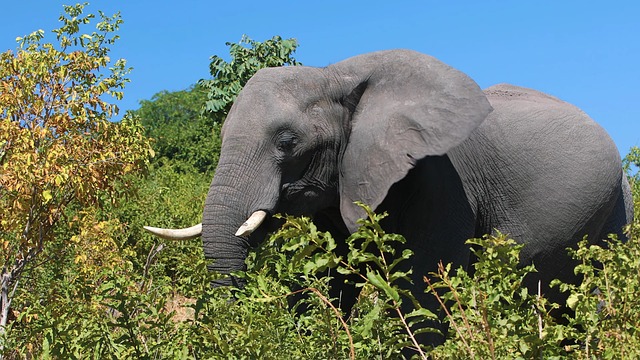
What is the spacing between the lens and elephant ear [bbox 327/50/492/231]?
6004 mm

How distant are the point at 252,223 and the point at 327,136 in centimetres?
72

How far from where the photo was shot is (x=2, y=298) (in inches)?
332

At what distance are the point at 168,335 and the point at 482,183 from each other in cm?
298

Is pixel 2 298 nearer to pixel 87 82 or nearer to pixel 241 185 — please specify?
pixel 87 82

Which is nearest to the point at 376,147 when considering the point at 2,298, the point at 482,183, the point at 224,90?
the point at 482,183

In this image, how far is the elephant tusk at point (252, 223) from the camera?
5.57 metres

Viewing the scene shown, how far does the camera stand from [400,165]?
19.6 ft

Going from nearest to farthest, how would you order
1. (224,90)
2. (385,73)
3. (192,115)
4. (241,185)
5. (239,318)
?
(239,318) → (241,185) → (385,73) → (224,90) → (192,115)

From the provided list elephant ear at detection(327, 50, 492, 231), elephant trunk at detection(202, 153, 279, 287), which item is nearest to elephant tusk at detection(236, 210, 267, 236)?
elephant trunk at detection(202, 153, 279, 287)

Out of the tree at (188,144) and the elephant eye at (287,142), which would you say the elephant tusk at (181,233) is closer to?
the elephant eye at (287,142)

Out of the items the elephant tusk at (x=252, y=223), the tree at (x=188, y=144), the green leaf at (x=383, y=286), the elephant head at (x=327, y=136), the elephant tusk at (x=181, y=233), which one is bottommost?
the green leaf at (x=383, y=286)

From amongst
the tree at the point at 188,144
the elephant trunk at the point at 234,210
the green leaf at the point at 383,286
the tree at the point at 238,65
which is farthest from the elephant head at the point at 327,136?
the tree at the point at 188,144

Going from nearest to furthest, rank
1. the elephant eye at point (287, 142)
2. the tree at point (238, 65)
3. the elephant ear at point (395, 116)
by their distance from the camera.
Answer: the elephant eye at point (287, 142) → the elephant ear at point (395, 116) → the tree at point (238, 65)

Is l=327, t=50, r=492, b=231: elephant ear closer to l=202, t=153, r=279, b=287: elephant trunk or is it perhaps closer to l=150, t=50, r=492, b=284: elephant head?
l=150, t=50, r=492, b=284: elephant head
